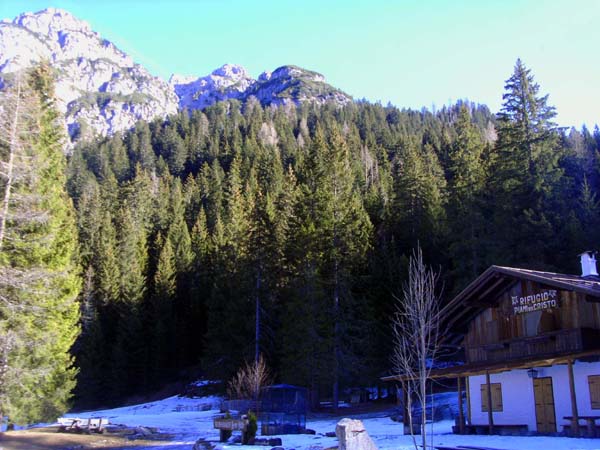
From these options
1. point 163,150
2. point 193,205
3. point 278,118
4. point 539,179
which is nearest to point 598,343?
point 539,179

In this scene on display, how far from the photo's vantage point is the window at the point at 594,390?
736 inches

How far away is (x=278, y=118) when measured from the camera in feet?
427

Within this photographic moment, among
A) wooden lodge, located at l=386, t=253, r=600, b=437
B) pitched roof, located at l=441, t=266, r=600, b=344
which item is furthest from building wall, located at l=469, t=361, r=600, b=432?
pitched roof, located at l=441, t=266, r=600, b=344

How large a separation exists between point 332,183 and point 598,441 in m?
28.3

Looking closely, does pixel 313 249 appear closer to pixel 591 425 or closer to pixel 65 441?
pixel 65 441

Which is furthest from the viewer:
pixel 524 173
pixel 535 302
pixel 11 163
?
pixel 524 173

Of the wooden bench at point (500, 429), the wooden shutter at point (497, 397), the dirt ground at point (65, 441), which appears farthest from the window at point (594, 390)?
the dirt ground at point (65, 441)

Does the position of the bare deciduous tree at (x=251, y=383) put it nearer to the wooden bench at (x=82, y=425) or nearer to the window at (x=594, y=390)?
the wooden bench at (x=82, y=425)

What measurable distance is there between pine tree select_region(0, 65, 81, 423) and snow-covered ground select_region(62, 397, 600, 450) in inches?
220

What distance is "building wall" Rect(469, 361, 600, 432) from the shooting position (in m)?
19.3

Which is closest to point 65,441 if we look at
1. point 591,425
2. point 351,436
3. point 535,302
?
point 351,436

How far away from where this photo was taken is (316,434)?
86.0 feet

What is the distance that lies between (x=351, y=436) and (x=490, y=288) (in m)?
13.7

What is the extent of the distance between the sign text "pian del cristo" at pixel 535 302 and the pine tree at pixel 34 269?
1687 centimetres
